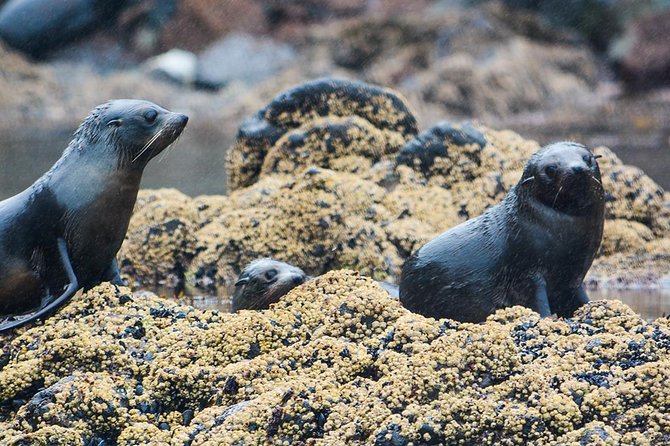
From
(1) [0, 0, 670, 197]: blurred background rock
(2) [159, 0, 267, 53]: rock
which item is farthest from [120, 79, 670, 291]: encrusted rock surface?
(2) [159, 0, 267, 53]: rock

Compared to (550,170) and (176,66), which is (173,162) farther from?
(550,170)

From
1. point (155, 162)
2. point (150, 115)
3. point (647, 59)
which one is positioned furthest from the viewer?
point (647, 59)

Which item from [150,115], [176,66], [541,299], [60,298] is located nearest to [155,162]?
[176,66]

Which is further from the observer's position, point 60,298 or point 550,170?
point 550,170

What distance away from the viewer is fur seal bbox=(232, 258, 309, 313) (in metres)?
7.33

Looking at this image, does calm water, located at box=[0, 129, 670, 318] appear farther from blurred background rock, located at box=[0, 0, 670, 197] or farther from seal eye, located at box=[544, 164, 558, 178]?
seal eye, located at box=[544, 164, 558, 178]

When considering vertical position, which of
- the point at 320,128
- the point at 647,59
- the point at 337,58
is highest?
the point at 647,59

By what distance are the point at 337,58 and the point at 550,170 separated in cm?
2623

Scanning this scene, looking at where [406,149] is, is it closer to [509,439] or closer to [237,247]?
[237,247]

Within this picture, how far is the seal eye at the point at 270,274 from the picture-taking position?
7426 mm

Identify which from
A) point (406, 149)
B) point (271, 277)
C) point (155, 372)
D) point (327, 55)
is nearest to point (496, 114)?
point (327, 55)

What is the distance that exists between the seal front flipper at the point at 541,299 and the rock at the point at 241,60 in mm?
25714

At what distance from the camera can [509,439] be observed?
479 centimetres

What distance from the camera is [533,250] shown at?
6.73 metres
